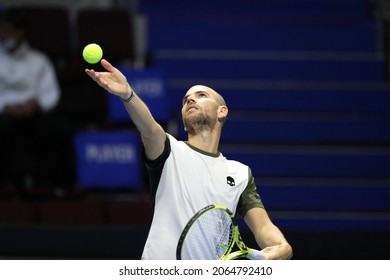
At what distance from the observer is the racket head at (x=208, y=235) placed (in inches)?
154

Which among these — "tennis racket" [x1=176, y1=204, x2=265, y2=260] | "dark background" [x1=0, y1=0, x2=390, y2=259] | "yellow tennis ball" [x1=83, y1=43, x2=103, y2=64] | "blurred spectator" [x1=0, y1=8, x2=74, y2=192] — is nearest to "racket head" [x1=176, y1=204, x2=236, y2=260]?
"tennis racket" [x1=176, y1=204, x2=265, y2=260]

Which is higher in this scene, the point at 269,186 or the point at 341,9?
the point at 341,9

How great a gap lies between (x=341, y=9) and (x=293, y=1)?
0.45m

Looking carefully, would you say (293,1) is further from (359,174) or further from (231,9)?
(359,174)

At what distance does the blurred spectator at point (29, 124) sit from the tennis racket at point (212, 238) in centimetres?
336

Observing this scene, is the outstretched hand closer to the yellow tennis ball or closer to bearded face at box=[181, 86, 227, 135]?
the yellow tennis ball

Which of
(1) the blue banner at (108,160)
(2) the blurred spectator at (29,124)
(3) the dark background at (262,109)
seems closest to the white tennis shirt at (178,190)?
(3) the dark background at (262,109)

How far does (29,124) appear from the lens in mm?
7180

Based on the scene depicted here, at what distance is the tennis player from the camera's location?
3949 millimetres

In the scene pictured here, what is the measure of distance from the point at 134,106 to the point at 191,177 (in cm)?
41

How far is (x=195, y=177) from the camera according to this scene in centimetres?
404

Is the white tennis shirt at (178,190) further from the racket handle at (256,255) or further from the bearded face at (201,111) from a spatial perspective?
the racket handle at (256,255)
